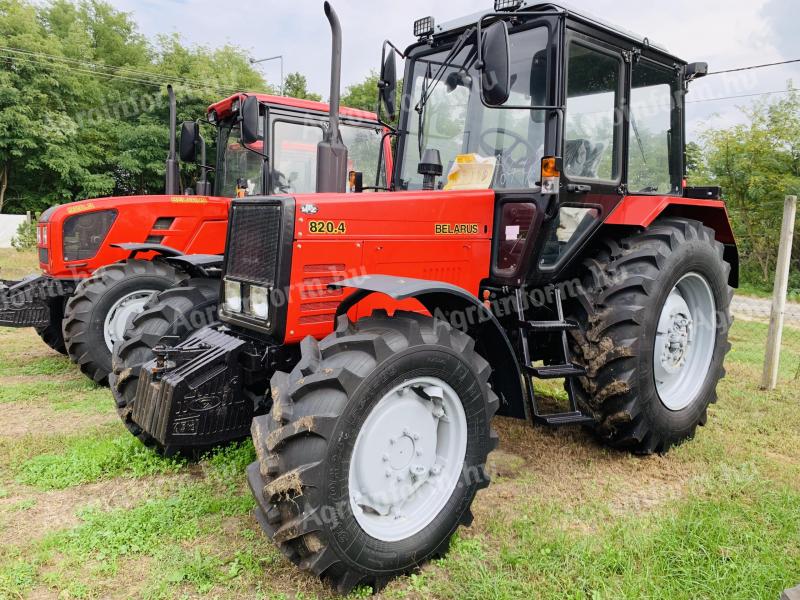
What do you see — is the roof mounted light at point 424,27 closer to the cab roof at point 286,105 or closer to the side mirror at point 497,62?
the side mirror at point 497,62

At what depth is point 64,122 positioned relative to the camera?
22000 mm

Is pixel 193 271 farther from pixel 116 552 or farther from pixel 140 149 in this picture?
pixel 140 149

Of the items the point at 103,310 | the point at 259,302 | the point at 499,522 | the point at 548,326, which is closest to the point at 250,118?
the point at 103,310

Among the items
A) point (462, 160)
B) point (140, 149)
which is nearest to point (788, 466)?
point (462, 160)

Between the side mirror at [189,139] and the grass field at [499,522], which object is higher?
the side mirror at [189,139]

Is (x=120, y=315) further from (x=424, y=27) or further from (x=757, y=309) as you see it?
(x=757, y=309)

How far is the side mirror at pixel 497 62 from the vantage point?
274cm

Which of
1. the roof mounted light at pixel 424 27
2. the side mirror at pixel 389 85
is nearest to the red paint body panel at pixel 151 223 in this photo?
the side mirror at pixel 389 85

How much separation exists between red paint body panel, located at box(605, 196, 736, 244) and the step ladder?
2.23 ft

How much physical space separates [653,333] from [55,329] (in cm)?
598

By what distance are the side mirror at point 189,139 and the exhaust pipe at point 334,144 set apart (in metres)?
3.77

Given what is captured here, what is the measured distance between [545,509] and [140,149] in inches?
944

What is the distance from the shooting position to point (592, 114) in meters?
3.67

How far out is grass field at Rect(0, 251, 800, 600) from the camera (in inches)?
96.4
